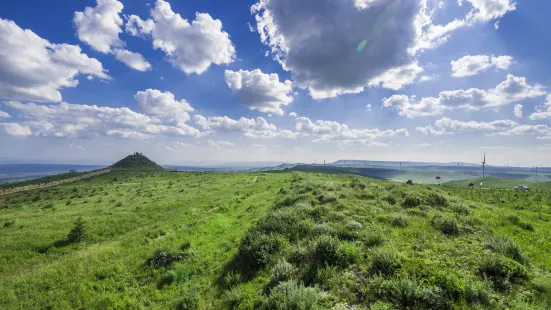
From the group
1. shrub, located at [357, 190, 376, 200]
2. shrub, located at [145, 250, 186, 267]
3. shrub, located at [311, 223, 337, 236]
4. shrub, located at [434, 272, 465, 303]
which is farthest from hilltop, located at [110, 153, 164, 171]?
shrub, located at [434, 272, 465, 303]

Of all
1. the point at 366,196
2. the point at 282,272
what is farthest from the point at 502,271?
the point at 366,196

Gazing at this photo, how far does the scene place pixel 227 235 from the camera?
2067 centimetres

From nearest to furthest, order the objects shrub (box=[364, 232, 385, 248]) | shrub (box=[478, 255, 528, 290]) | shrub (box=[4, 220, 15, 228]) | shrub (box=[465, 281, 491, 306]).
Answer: shrub (box=[465, 281, 491, 306])
shrub (box=[478, 255, 528, 290])
shrub (box=[364, 232, 385, 248])
shrub (box=[4, 220, 15, 228])

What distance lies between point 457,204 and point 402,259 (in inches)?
555

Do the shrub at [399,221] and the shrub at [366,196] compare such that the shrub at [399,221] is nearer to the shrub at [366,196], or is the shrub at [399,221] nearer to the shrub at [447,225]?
the shrub at [447,225]

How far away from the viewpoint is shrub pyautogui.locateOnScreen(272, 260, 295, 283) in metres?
11.3

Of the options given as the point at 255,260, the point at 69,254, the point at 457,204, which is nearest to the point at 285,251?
the point at 255,260

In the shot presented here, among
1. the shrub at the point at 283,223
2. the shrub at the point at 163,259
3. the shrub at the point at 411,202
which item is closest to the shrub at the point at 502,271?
the shrub at the point at 283,223

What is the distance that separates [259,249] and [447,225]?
38.5 feet

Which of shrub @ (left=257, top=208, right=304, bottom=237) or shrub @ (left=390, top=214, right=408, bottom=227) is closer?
shrub @ (left=390, top=214, right=408, bottom=227)

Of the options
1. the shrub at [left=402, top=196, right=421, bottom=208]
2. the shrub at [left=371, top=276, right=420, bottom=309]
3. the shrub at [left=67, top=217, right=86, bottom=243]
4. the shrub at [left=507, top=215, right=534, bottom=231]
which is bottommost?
the shrub at [left=67, top=217, right=86, bottom=243]

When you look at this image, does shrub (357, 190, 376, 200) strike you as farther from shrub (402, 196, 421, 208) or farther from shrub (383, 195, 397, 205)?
shrub (402, 196, 421, 208)

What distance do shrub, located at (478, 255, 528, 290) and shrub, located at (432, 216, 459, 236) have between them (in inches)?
171

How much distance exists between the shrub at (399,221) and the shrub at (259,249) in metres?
7.87
